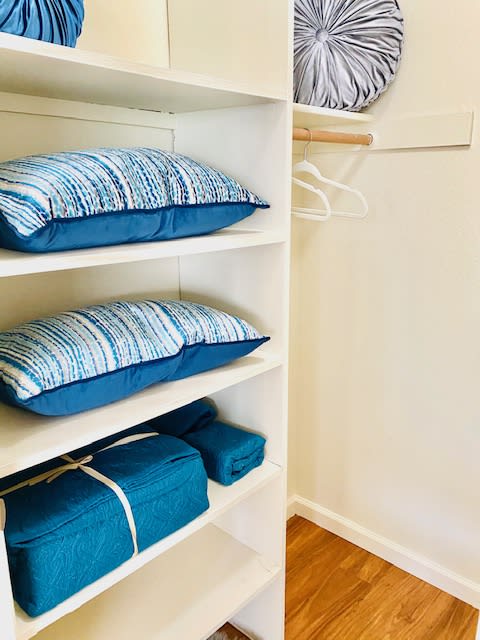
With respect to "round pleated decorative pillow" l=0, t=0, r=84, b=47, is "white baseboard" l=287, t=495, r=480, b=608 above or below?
below

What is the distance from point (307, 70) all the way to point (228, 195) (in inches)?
22.9

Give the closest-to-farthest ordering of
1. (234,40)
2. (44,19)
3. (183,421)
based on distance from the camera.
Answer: (44,19)
(234,40)
(183,421)

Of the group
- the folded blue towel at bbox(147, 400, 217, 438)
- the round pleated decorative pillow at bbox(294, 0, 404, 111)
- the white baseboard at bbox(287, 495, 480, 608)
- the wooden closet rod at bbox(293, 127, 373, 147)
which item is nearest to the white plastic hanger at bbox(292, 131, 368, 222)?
the wooden closet rod at bbox(293, 127, 373, 147)

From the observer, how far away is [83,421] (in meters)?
0.98

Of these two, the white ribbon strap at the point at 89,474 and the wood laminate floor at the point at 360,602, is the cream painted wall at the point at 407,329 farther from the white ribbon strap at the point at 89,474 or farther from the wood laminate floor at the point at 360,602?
the white ribbon strap at the point at 89,474

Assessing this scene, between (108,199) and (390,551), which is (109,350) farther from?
(390,551)

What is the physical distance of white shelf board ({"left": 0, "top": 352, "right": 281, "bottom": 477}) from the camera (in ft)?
2.85

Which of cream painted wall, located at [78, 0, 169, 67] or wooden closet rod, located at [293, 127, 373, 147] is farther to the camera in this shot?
wooden closet rod, located at [293, 127, 373, 147]

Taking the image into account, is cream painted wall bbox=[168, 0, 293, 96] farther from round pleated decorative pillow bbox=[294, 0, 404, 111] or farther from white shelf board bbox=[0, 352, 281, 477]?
white shelf board bbox=[0, 352, 281, 477]

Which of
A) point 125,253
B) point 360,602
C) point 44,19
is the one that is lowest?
point 360,602

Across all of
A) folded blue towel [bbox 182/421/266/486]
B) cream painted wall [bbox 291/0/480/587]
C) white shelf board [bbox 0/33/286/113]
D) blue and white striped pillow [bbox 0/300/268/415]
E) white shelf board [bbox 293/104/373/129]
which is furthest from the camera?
cream painted wall [bbox 291/0/480/587]

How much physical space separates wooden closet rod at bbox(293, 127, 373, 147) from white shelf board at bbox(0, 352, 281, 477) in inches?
24.6

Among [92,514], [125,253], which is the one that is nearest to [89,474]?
[92,514]

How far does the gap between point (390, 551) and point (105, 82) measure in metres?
1.63
